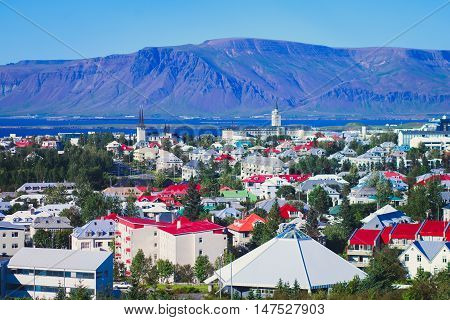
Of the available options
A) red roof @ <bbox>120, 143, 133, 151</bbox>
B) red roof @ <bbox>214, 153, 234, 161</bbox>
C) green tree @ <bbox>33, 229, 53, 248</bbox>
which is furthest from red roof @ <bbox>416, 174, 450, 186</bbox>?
red roof @ <bbox>120, 143, 133, 151</bbox>

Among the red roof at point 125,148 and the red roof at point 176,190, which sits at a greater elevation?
the red roof at point 125,148

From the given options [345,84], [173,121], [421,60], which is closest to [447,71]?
[421,60]

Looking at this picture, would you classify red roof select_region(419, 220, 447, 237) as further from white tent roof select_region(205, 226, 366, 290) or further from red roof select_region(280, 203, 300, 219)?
white tent roof select_region(205, 226, 366, 290)

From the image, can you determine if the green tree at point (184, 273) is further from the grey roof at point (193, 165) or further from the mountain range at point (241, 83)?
the mountain range at point (241, 83)

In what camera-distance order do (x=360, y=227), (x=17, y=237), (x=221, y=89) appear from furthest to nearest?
(x=221, y=89) → (x=360, y=227) → (x=17, y=237)

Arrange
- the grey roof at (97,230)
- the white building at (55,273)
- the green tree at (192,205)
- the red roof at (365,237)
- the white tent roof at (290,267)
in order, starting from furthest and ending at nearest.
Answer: the green tree at (192,205) → the grey roof at (97,230) → the red roof at (365,237) → the white building at (55,273) → the white tent roof at (290,267)

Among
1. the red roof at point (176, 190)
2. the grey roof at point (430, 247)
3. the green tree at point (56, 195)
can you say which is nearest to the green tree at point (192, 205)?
the red roof at point (176, 190)
